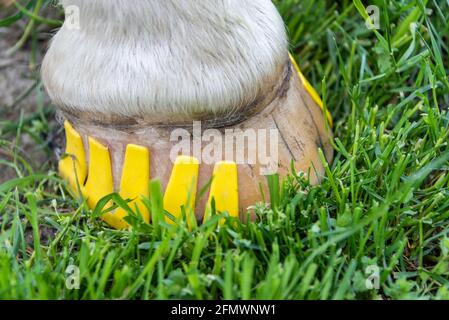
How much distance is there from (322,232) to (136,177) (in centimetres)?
33

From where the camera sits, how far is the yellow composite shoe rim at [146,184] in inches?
45.4

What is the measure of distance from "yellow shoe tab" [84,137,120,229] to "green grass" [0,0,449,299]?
0.03 m

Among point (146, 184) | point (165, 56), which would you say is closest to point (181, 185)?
point (146, 184)

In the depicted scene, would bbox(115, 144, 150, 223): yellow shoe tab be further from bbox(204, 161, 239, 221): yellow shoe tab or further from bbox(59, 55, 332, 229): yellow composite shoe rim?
bbox(204, 161, 239, 221): yellow shoe tab

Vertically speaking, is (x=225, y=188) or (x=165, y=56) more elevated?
(x=165, y=56)

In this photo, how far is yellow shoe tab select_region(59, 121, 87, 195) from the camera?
1.25 meters

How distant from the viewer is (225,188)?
1164 millimetres

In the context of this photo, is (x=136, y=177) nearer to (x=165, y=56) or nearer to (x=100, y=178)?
(x=100, y=178)

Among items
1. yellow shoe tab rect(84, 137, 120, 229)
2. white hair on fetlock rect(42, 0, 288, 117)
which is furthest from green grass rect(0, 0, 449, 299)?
white hair on fetlock rect(42, 0, 288, 117)

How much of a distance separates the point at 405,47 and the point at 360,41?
11 centimetres

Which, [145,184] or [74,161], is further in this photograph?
[74,161]

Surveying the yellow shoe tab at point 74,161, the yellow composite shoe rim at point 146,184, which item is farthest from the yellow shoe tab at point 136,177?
the yellow shoe tab at point 74,161
